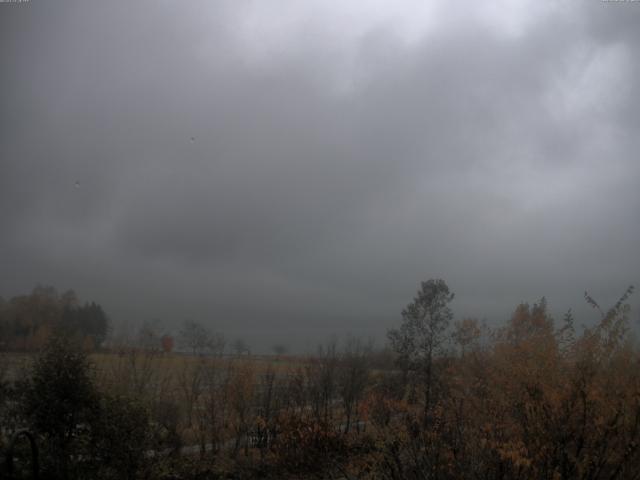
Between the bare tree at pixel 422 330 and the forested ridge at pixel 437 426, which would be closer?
the forested ridge at pixel 437 426

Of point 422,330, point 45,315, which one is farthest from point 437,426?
point 45,315

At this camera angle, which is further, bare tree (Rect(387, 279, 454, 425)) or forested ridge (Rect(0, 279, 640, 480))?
bare tree (Rect(387, 279, 454, 425))

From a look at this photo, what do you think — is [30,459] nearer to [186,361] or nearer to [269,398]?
[269,398]

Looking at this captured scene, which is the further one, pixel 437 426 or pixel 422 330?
pixel 422 330

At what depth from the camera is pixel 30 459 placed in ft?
26.9

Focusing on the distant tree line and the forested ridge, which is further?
the distant tree line

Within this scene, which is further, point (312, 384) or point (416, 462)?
point (312, 384)

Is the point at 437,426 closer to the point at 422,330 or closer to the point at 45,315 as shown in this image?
the point at 422,330

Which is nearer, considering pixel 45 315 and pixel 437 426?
pixel 437 426

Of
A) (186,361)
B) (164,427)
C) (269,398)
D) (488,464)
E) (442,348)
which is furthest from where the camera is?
(442,348)

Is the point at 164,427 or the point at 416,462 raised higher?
the point at 416,462

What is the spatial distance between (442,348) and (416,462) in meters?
20.7

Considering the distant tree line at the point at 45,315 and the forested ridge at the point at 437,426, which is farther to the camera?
the distant tree line at the point at 45,315

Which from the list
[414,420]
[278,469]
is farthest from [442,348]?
[414,420]
